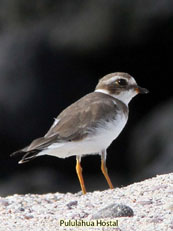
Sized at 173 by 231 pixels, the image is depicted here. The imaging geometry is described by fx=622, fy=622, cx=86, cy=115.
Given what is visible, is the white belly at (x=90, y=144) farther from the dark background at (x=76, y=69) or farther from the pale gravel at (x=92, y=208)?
the dark background at (x=76, y=69)

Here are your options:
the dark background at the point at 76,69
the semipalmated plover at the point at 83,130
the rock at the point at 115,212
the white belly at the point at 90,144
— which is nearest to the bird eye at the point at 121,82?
the semipalmated plover at the point at 83,130

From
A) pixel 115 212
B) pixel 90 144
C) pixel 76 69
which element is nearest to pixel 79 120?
pixel 90 144

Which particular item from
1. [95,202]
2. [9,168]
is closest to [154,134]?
[9,168]

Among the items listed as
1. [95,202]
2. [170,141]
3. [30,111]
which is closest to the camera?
[95,202]

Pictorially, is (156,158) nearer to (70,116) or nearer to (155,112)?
(155,112)

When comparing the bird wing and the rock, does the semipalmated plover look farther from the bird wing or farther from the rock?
the rock
